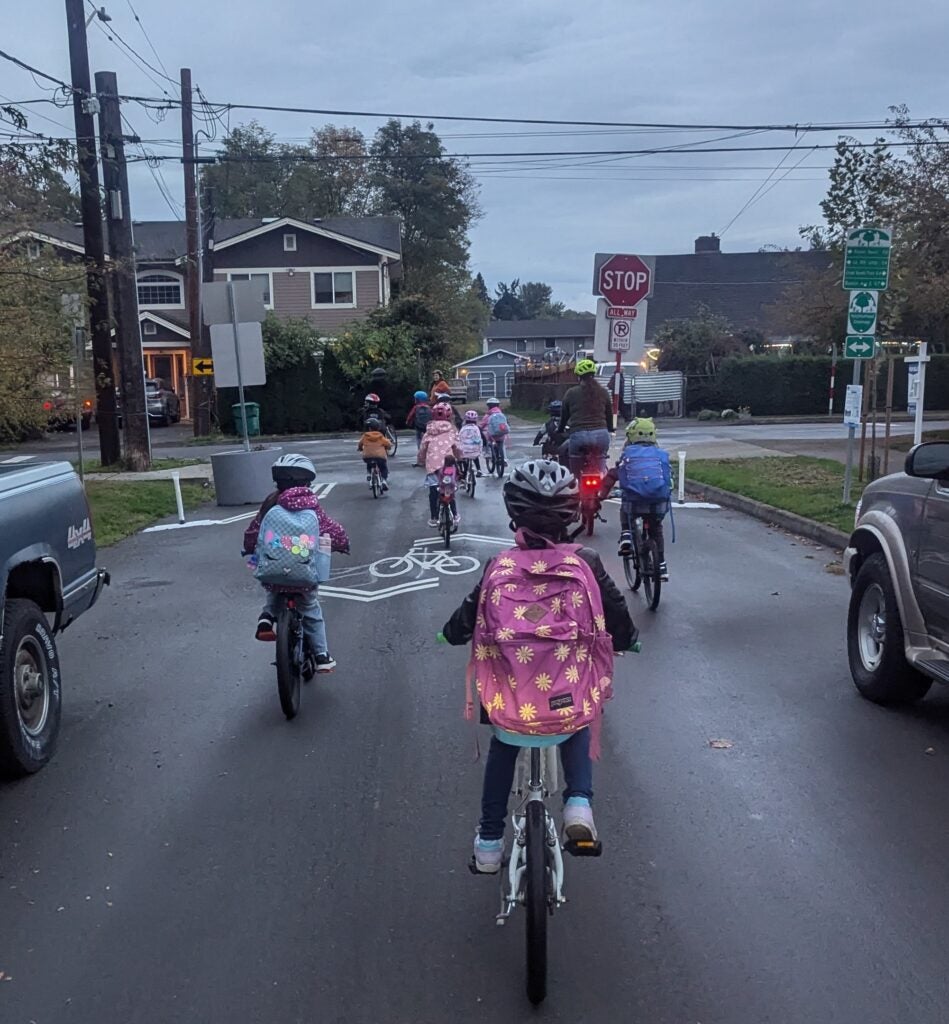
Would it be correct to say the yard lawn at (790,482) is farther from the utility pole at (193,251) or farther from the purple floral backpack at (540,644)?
the utility pole at (193,251)

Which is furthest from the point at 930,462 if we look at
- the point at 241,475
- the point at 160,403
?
the point at 160,403

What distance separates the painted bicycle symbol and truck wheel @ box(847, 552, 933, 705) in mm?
4648

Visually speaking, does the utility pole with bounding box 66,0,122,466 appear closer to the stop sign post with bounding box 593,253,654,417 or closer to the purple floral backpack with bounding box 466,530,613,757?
the stop sign post with bounding box 593,253,654,417

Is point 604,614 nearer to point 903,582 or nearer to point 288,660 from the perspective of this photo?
point 288,660

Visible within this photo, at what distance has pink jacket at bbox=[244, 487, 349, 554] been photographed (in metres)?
6.52

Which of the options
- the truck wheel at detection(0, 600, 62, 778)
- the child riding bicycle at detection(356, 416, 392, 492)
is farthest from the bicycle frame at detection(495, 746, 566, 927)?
the child riding bicycle at detection(356, 416, 392, 492)

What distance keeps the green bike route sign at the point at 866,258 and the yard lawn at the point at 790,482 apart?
269 centimetres

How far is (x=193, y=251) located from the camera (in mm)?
32219

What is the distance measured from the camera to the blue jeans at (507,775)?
3834mm

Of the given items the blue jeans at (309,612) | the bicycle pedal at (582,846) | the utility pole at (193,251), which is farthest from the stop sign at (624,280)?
the utility pole at (193,251)

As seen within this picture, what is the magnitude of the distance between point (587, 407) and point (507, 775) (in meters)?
8.15

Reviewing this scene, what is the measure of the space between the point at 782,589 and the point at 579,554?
648 centimetres

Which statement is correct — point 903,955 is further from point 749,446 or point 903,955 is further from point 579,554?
point 749,446

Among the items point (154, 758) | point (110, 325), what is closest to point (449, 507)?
point (154, 758)
